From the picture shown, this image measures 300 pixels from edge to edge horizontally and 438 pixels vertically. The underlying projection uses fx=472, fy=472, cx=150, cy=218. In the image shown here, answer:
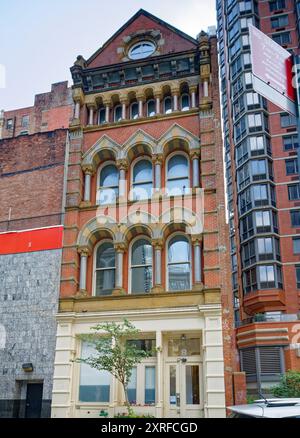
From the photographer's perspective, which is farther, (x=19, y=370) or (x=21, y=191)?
(x=21, y=191)

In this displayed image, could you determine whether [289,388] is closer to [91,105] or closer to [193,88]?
[193,88]

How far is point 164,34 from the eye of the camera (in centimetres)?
2022

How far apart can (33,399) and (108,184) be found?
334 inches

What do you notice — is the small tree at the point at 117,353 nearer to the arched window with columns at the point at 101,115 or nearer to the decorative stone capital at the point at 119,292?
the decorative stone capital at the point at 119,292

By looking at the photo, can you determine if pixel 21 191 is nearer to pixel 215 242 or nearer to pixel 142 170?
pixel 142 170

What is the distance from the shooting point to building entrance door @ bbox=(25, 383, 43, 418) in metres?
16.5

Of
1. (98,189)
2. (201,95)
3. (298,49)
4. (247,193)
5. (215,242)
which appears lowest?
(215,242)

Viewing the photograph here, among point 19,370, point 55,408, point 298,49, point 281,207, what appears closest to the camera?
point 55,408

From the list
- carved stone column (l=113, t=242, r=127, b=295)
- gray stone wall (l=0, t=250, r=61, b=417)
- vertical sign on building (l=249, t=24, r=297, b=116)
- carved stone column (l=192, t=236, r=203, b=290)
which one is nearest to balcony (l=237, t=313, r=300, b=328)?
carved stone column (l=192, t=236, r=203, b=290)

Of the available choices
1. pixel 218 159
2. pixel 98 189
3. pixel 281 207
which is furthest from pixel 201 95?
pixel 281 207

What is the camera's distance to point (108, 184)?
19.0 m

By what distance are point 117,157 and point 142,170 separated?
1.14m

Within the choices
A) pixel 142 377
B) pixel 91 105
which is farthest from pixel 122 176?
pixel 142 377

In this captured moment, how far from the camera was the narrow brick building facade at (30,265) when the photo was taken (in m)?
16.7
